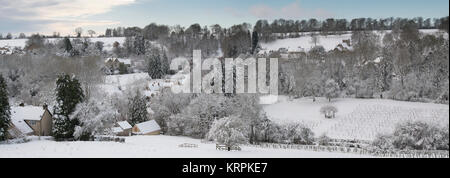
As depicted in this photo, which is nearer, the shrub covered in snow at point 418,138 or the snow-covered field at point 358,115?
the shrub covered in snow at point 418,138

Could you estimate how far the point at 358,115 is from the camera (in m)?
34.0

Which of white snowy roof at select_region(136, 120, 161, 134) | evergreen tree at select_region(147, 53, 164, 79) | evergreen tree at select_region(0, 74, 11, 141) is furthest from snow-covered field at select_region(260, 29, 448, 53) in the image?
evergreen tree at select_region(0, 74, 11, 141)

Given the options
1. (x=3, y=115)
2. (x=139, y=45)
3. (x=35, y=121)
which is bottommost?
(x=35, y=121)

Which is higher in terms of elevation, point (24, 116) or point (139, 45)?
point (139, 45)

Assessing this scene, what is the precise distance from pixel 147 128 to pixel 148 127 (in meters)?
0.19

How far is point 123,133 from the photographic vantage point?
28.6m

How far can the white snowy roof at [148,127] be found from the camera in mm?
28861

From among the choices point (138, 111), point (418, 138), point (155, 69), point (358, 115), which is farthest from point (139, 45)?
point (418, 138)

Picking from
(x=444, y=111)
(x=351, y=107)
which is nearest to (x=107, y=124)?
(x=444, y=111)

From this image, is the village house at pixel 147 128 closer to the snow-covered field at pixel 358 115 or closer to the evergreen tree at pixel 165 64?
the snow-covered field at pixel 358 115

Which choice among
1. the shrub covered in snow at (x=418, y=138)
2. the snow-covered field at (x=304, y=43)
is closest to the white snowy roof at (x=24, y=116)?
the shrub covered in snow at (x=418, y=138)

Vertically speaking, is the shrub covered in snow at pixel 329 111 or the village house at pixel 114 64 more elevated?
the village house at pixel 114 64

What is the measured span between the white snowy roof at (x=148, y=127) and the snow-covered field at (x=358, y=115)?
9843 millimetres

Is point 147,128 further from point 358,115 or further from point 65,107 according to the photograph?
point 358,115
